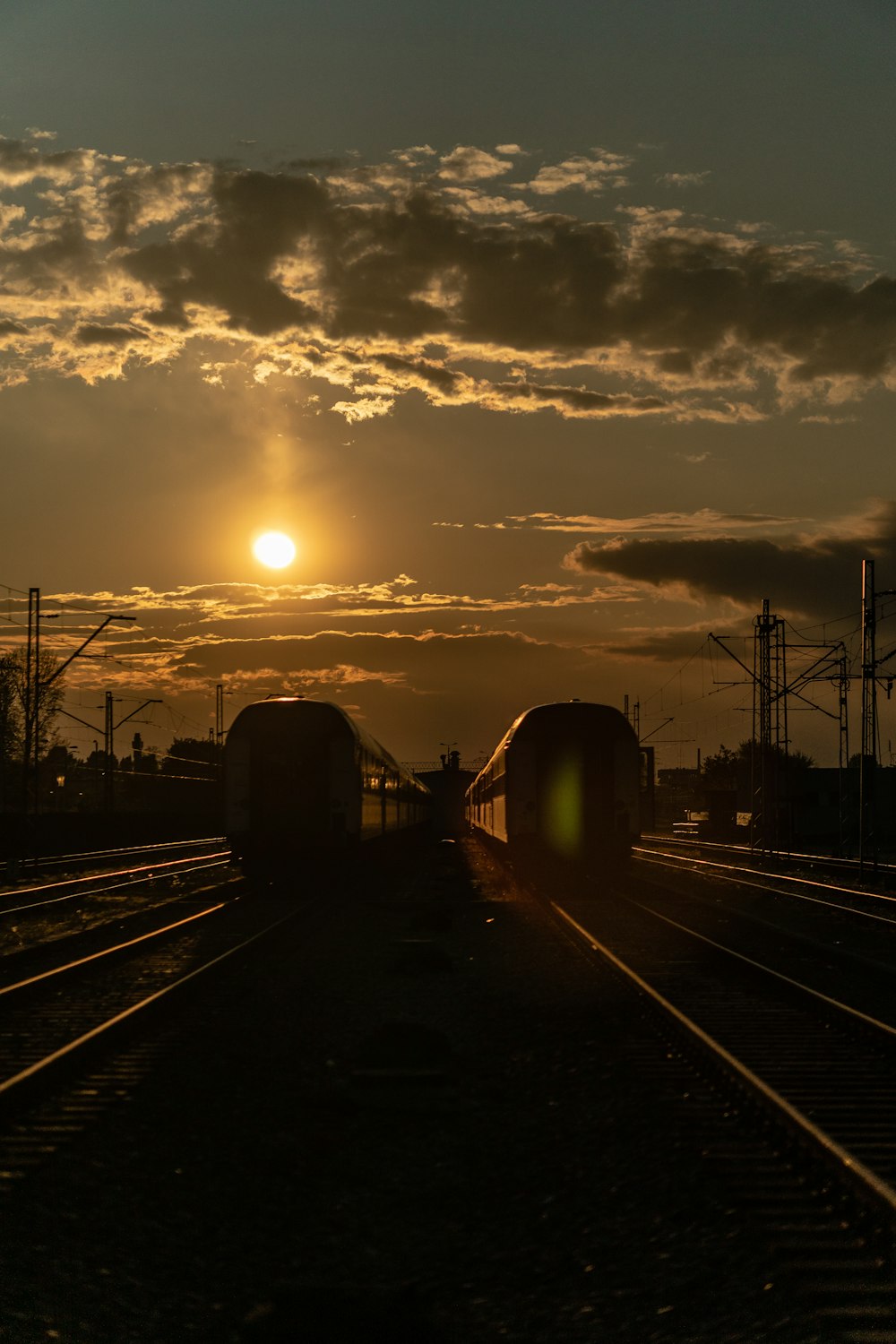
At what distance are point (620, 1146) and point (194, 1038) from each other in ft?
13.7

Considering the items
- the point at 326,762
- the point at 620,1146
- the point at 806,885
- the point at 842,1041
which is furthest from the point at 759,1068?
the point at 806,885

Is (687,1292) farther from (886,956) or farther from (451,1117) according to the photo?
(886,956)

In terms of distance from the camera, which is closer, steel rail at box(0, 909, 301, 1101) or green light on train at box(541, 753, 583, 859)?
steel rail at box(0, 909, 301, 1101)

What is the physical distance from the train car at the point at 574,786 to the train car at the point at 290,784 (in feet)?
11.7

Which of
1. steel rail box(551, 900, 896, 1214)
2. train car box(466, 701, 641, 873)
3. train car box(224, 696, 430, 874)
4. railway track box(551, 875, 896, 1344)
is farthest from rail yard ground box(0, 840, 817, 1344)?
train car box(466, 701, 641, 873)

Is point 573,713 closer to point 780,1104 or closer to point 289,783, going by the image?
point 289,783

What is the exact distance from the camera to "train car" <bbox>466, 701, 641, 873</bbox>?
27438 millimetres

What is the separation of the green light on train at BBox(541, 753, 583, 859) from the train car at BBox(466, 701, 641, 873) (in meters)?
0.02

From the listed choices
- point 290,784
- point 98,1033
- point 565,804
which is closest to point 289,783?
point 290,784

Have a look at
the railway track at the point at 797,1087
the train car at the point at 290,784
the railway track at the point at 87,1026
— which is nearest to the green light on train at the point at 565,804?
the train car at the point at 290,784

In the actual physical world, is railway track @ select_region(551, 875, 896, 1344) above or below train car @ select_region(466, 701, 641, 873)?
below

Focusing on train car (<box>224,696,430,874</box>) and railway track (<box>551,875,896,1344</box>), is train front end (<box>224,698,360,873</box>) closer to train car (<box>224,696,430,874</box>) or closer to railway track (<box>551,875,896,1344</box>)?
train car (<box>224,696,430,874</box>)

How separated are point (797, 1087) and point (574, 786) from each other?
64.5ft

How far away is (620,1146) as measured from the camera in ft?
21.7
